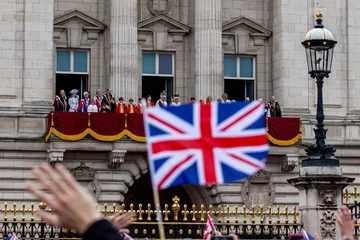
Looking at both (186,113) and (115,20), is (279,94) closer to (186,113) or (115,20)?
(115,20)

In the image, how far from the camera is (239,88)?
50.4 metres

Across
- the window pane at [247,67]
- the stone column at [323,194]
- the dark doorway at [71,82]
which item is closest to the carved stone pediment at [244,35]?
the window pane at [247,67]

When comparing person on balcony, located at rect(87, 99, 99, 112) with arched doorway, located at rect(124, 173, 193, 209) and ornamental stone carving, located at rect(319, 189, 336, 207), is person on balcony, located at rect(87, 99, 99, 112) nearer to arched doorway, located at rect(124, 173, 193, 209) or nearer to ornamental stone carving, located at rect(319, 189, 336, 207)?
arched doorway, located at rect(124, 173, 193, 209)

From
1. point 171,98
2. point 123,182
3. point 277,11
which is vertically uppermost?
point 277,11

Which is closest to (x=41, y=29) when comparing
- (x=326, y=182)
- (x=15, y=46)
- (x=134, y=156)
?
(x=15, y=46)

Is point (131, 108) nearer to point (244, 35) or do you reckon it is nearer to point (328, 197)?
point (244, 35)

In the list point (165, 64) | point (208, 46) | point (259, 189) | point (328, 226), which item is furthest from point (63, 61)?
point (328, 226)

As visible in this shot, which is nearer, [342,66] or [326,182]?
[326,182]

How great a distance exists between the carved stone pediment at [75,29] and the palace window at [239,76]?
17.5 feet

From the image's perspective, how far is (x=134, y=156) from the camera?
1816 inches

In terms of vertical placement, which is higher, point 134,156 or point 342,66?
point 342,66

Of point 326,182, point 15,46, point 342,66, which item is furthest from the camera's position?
point 342,66

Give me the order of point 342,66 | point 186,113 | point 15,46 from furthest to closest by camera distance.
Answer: point 342,66 → point 15,46 → point 186,113

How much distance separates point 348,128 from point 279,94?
9.53 ft
